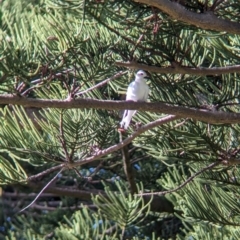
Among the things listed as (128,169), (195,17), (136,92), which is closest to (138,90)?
(136,92)

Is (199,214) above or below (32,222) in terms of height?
above

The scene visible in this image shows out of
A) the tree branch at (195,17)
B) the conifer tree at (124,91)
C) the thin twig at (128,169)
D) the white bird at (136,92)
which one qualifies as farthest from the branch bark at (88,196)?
the tree branch at (195,17)

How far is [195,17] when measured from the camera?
6.16 ft

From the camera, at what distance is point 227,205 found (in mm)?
2521

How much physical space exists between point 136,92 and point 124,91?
9.6 inches

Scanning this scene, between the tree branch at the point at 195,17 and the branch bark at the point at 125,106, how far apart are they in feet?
0.67

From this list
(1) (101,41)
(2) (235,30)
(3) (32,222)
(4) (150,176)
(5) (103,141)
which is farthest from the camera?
(3) (32,222)

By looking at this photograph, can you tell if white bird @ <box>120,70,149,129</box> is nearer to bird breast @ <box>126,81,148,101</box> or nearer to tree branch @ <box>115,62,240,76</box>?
bird breast @ <box>126,81,148,101</box>

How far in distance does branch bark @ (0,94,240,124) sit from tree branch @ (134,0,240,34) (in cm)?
20

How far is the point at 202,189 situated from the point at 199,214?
0.09 m

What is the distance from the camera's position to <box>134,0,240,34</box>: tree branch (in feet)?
5.95

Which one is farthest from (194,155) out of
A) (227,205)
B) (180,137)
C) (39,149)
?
(39,149)

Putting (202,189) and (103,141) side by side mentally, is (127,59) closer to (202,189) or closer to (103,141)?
(103,141)

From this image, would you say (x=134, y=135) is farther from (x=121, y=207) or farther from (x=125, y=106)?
(x=121, y=207)
